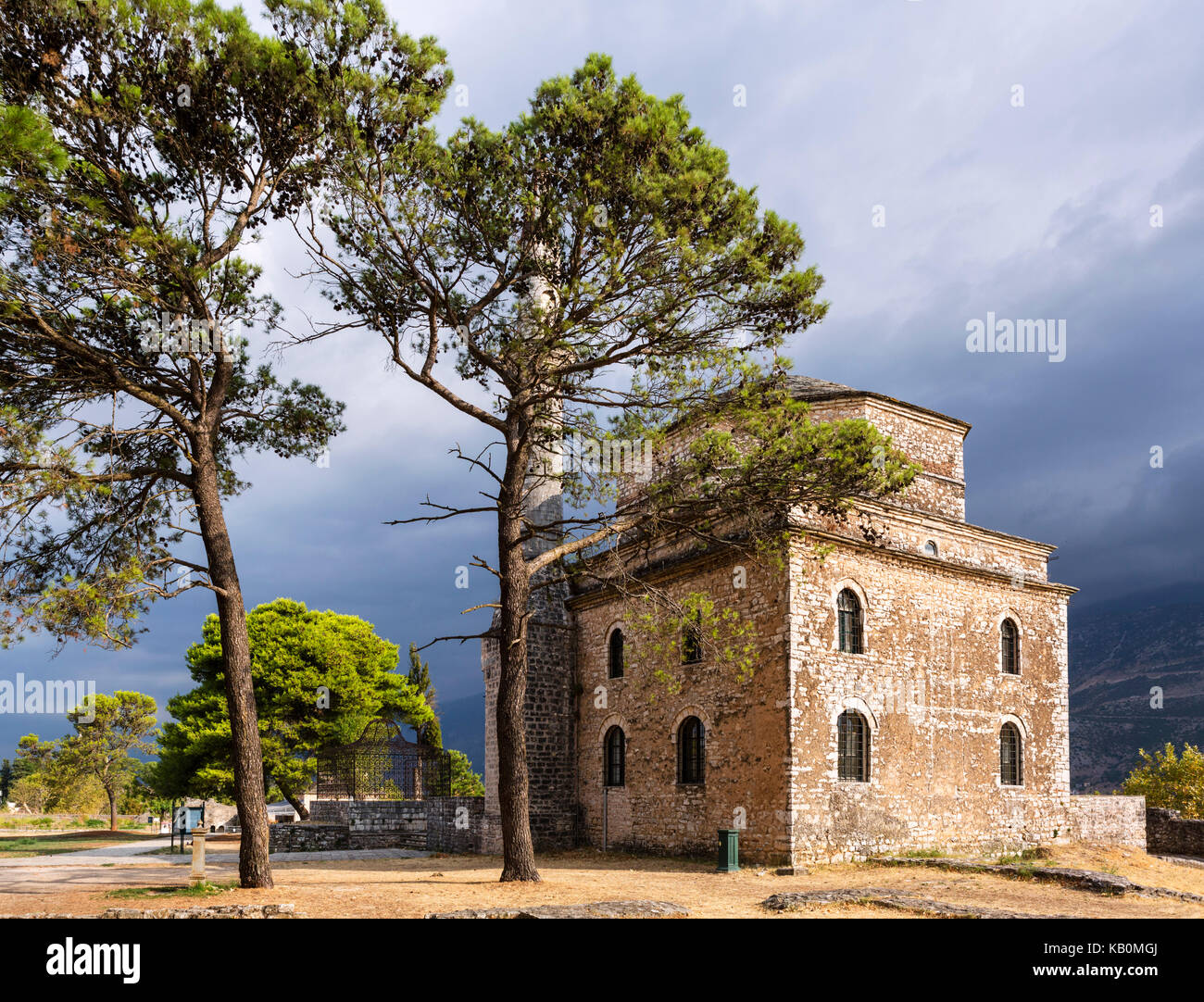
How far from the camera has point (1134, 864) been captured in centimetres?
1948

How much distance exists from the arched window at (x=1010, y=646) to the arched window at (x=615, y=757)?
8.95 metres

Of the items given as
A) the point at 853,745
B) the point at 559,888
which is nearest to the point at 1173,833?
the point at 853,745

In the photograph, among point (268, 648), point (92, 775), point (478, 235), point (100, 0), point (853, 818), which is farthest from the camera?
point (92, 775)

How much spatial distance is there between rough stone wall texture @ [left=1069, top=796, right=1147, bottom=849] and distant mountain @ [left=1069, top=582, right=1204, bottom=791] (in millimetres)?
65037

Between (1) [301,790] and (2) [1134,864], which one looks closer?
(2) [1134,864]

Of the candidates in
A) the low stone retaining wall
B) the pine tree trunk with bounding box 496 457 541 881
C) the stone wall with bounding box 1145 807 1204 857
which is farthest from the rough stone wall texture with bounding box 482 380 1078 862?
the pine tree trunk with bounding box 496 457 541 881

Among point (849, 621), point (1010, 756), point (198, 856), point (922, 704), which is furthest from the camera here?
point (1010, 756)

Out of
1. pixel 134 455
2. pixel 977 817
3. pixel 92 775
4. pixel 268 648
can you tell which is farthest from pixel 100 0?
pixel 92 775

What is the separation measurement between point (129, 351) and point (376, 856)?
40.9 ft

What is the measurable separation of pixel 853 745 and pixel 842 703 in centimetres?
88

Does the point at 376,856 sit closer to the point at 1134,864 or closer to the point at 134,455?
the point at 134,455

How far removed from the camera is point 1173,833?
2530 cm

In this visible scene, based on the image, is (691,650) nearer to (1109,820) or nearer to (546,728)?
(546,728)

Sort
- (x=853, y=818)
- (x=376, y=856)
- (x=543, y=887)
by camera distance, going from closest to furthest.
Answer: (x=543, y=887)
(x=853, y=818)
(x=376, y=856)
